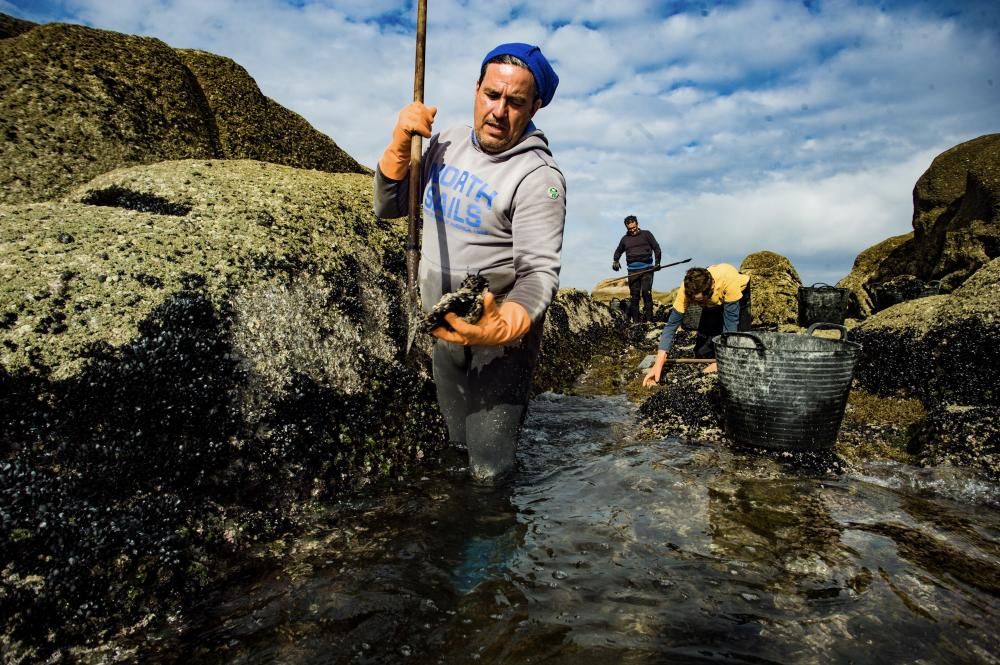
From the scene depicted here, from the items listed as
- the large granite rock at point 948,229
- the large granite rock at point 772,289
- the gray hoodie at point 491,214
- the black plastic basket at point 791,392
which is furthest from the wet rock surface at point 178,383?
the large granite rock at point 948,229

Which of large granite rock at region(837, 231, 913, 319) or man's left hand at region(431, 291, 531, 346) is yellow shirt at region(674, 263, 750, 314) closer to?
man's left hand at region(431, 291, 531, 346)

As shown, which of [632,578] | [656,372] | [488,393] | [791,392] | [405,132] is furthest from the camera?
[656,372]

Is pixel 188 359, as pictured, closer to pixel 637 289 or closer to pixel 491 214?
pixel 491 214

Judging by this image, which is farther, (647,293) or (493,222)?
(647,293)

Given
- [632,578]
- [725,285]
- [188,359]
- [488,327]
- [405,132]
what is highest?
[405,132]

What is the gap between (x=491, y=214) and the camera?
11.1 ft

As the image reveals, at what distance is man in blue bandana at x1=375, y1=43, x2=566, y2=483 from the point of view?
10.7 ft

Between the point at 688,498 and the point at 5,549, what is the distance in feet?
12.7

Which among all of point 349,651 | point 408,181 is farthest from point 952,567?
point 408,181

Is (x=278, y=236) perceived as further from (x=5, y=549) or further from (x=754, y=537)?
(x=754, y=537)

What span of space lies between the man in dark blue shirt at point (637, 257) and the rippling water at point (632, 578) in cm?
1111

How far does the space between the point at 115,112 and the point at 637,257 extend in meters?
12.3

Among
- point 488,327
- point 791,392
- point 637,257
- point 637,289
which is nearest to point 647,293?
point 637,289

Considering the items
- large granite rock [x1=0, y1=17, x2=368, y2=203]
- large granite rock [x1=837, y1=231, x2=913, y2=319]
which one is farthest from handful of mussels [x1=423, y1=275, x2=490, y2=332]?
large granite rock [x1=837, y1=231, x2=913, y2=319]
